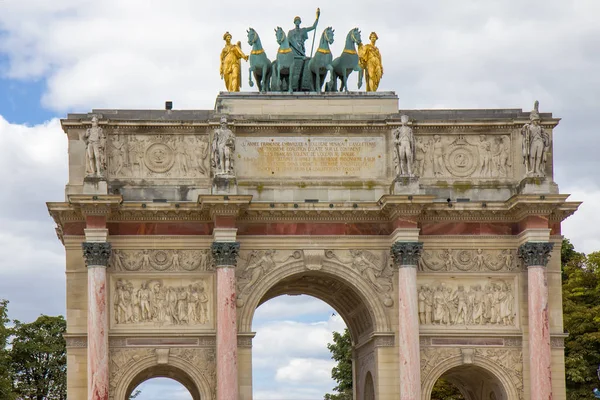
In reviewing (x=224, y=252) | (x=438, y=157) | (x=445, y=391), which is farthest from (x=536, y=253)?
(x=445, y=391)

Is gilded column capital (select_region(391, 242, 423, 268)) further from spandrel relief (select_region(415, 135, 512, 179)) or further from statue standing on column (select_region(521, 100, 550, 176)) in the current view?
statue standing on column (select_region(521, 100, 550, 176))

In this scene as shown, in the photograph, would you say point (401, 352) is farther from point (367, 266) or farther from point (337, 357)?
point (337, 357)

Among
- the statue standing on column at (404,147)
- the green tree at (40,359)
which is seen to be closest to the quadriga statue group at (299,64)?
the statue standing on column at (404,147)

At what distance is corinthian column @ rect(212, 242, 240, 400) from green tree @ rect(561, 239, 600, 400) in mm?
19220

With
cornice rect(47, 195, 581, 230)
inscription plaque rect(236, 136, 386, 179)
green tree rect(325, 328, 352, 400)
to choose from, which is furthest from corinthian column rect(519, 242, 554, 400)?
green tree rect(325, 328, 352, 400)

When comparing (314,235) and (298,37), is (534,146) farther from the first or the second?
(298,37)

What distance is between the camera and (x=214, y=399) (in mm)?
48188

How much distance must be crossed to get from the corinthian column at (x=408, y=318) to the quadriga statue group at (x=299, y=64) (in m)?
6.08

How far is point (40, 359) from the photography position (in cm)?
7700

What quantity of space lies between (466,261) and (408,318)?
294 centimetres

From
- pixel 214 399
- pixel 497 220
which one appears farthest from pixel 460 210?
pixel 214 399

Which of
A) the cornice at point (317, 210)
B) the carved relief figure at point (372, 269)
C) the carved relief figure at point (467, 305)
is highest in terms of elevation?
the cornice at point (317, 210)

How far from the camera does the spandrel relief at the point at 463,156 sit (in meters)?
50.1

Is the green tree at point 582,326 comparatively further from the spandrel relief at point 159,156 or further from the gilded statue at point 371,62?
the spandrel relief at point 159,156
